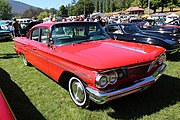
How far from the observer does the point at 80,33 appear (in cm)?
490

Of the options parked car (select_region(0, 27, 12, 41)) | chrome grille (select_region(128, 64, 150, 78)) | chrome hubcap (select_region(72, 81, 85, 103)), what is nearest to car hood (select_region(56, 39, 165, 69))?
chrome grille (select_region(128, 64, 150, 78))

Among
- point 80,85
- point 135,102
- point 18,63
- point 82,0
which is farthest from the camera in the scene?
point 82,0

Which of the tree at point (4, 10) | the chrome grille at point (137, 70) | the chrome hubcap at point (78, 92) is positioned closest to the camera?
the chrome grille at point (137, 70)

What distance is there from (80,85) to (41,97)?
1251mm

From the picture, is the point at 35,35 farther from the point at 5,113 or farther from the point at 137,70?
the point at 5,113

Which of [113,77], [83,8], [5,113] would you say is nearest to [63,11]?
[83,8]

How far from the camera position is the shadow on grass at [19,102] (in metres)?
3.88

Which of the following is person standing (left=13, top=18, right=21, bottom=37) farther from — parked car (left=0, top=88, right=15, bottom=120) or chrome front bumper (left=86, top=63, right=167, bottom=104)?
parked car (left=0, top=88, right=15, bottom=120)

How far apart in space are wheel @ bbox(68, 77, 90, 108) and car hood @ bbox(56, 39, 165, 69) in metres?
0.46

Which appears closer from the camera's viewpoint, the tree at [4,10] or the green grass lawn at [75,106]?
the green grass lawn at [75,106]

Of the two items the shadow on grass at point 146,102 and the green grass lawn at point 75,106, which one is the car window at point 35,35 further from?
the shadow on grass at point 146,102

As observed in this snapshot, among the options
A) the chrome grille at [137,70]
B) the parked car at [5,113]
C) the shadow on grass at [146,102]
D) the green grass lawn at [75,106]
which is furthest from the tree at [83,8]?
the parked car at [5,113]

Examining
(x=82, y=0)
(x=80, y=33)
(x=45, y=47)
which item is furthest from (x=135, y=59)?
(x=82, y=0)

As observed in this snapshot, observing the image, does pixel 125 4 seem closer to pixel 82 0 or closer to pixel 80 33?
pixel 82 0
